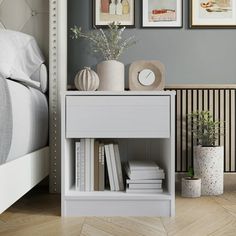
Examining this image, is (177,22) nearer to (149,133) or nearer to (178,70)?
(178,70)

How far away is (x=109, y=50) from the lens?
212 centimetres

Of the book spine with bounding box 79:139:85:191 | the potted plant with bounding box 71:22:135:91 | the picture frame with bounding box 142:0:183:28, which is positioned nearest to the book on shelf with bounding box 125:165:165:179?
the book spine with bounding box 79:139:85:191

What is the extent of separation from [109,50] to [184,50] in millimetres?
439

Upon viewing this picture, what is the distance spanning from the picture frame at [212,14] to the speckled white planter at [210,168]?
26.4 inches

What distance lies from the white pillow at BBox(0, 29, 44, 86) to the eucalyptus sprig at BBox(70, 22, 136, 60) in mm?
226

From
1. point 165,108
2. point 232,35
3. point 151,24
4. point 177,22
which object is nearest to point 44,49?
point 151,24

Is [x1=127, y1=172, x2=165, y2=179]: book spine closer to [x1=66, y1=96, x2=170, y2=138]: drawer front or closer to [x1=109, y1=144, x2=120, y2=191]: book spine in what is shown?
[x1=109, y1=144, x2=120, y2=191]: book spine

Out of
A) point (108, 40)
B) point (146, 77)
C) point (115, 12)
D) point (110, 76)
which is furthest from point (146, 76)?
point (115, 12)

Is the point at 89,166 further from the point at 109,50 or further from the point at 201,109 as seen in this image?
the point at 201,109

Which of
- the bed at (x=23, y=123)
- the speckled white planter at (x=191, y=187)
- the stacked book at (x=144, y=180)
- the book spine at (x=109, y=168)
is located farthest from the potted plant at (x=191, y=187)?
the bed at (x=23, y=123)

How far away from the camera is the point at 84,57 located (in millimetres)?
2289

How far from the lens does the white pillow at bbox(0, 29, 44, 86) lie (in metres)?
1.76

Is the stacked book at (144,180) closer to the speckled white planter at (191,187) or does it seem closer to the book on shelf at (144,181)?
the book on shelf at (144,181)

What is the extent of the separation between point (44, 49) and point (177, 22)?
730mm
